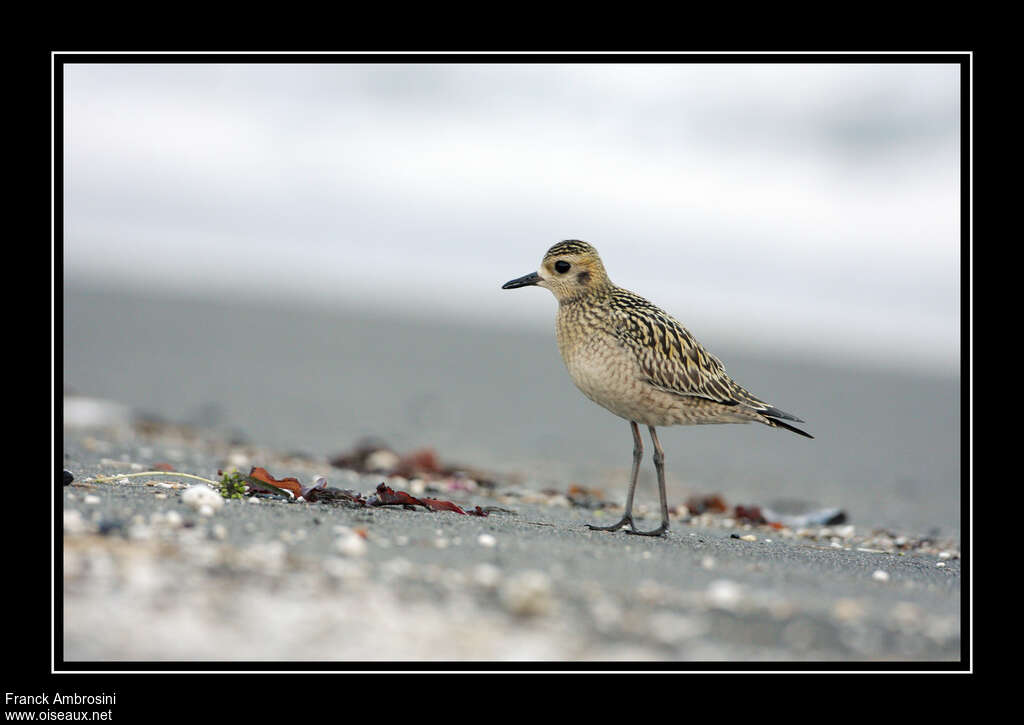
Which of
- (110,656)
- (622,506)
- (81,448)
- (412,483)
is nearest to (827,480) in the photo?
(622,506)

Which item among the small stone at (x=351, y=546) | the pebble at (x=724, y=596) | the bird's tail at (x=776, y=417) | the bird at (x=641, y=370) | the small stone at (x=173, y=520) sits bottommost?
the pebble at (x=724, y=596)

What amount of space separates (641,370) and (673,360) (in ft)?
0.90

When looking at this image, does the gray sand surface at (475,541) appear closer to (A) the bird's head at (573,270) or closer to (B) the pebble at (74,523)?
(B) the pebble at (74,523)

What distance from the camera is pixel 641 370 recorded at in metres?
6.00

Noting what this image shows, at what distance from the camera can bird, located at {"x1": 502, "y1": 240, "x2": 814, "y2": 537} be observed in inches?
237

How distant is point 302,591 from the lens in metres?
3.44

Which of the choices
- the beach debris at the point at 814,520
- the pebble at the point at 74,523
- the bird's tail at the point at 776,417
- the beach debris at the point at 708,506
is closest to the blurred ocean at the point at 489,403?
the beach debris at the point at 814,520

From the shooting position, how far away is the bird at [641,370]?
602 centimetres

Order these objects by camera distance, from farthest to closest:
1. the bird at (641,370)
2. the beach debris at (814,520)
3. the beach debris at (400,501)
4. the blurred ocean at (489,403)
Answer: the blurred ocean at (489,403)
the beach debris at (814,520)
the bird at (641,370)
the beach debris at (400,501)

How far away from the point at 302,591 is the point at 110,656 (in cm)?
72

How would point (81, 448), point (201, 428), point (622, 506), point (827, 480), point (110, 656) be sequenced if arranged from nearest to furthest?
point (110, 656), point (81, 448), point (622, 506), point (201, 428), point (827, 480)

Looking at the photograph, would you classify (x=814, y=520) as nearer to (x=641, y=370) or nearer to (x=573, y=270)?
(x=641, y=370)

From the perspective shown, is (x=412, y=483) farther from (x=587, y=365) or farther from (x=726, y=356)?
(x=726, y=356)

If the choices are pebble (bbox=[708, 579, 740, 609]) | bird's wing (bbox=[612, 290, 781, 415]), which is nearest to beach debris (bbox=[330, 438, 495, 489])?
bird's wing (bbox=[612, 290, 781, 415])
